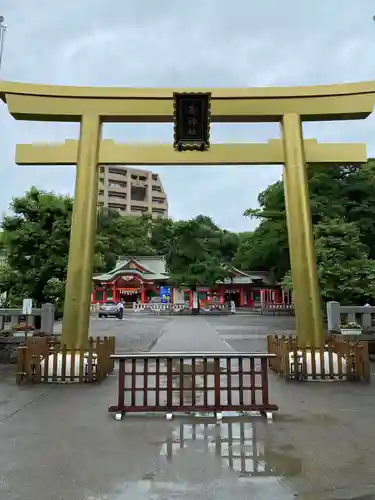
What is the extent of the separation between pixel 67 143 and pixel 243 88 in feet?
13.6

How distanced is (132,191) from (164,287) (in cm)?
4467

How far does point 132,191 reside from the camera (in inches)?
3497

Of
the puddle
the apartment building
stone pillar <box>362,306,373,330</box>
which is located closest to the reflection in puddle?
the puddle

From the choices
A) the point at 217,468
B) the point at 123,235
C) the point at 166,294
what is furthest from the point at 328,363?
the point at 123,235

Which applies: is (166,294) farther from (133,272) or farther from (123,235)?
(123,235)

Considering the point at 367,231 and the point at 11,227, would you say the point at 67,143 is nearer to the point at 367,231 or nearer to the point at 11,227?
the point at 11,227

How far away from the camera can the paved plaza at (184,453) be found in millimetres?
3434

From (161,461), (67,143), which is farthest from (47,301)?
(161,461)

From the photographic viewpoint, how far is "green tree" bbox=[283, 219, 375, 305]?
1941 centimetres

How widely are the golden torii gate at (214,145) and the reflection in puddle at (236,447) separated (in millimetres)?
4050

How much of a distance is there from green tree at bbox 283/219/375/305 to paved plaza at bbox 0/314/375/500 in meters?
13.4

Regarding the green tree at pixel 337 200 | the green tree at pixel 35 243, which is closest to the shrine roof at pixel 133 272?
the green tree at pixel 337 200

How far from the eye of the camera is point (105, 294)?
48.8 m

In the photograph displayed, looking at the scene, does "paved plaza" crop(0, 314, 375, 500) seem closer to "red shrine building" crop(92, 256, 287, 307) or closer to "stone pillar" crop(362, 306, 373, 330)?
"stone pillar" crop(362, 306, 373, 330)
